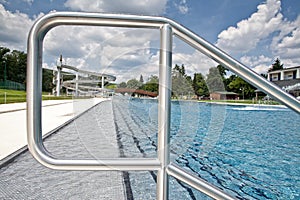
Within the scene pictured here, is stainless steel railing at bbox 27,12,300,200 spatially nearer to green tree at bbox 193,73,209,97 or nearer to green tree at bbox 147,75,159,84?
green tree at bbox 147,75,159,84

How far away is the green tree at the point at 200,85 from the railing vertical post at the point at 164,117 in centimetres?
61

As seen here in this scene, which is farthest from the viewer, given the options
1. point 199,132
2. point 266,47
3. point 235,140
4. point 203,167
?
point 266,47

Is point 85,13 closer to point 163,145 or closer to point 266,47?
point 163,145

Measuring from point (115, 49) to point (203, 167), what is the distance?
3328 mm

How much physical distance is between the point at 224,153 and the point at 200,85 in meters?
4.25

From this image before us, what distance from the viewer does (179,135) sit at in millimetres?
1580

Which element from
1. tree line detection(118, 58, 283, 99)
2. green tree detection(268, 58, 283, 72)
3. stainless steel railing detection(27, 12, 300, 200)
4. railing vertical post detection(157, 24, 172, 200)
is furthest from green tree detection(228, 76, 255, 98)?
green tree detection(268, 58, 283, 72)

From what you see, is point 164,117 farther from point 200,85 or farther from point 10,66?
point 10,66

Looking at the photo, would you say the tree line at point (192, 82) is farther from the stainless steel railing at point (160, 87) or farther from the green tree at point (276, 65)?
the green tree at point (276, 65)

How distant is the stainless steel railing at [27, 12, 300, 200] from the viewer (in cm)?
90

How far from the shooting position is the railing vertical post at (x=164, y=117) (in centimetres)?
98

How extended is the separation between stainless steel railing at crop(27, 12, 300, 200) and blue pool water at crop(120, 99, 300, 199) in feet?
1.32

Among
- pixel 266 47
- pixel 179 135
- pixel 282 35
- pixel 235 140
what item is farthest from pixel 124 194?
pixel 282 35

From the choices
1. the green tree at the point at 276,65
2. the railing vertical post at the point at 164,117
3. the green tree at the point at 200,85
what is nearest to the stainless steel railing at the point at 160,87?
the railing vertical post at the point at 164,117
